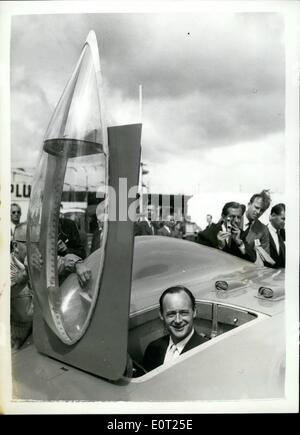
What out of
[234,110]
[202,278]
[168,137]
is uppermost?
[234,110]

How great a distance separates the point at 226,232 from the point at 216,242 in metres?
0.07

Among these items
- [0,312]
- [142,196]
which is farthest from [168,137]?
[0,312]

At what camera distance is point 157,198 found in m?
1.74

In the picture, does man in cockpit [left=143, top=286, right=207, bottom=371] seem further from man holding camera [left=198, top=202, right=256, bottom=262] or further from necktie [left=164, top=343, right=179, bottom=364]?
man holding camera [left=198, top=202, right=256, bottom=262]

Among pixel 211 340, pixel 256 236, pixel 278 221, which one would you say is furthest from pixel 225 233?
pixel 211 340

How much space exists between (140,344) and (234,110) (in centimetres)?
119

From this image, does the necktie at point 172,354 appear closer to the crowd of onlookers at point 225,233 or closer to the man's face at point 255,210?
the crowd of onlookers at point 225,233

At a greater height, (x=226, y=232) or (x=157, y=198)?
(x=157, y=198)

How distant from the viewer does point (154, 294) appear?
1.79 m

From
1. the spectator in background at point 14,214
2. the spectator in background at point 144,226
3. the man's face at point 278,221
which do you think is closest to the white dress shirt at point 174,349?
the spectator in background at point 144,226

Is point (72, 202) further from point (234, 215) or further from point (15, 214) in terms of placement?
point (234, 215)

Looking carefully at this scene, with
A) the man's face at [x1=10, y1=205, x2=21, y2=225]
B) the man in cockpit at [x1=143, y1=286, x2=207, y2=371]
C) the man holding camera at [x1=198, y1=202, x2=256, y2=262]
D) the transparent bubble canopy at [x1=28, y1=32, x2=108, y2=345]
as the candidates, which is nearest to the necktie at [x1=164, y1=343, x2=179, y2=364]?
the man in cockpit at [x1=143, y1=286, x2=207, y2=371]

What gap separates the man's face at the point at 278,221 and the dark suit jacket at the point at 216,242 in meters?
0.16
